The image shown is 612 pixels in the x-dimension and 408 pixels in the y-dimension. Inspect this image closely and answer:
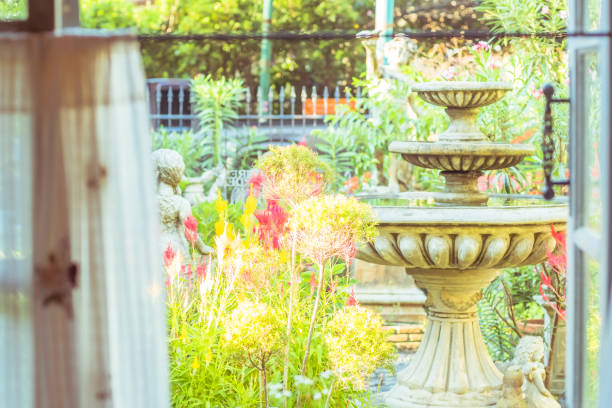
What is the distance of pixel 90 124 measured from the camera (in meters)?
2.15

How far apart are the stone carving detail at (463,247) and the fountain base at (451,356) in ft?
0.76

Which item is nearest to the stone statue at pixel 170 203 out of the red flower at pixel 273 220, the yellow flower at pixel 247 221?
the yellow flower at pixel 247 221

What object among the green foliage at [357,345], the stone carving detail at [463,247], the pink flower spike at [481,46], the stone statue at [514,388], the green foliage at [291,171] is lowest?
the stone statue at [514,388]

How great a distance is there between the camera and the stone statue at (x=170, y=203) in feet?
17.8

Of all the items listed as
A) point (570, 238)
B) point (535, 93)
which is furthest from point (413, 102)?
point (570, 238)

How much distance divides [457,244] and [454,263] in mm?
109

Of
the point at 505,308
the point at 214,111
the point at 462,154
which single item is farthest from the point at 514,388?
the point at 214,111

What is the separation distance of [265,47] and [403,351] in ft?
32.2

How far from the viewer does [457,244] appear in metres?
4.36

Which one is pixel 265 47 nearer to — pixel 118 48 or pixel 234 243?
pixel 234 243

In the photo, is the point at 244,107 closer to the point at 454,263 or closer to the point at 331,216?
the point at 454,263

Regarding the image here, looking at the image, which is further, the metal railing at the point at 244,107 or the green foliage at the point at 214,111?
the metal railing at the point at 244,107

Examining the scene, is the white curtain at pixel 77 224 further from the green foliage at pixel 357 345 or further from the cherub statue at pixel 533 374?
the cherub statue at pixel 533 374

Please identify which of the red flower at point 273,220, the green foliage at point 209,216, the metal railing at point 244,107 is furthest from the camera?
the metal railing at point 244,107
